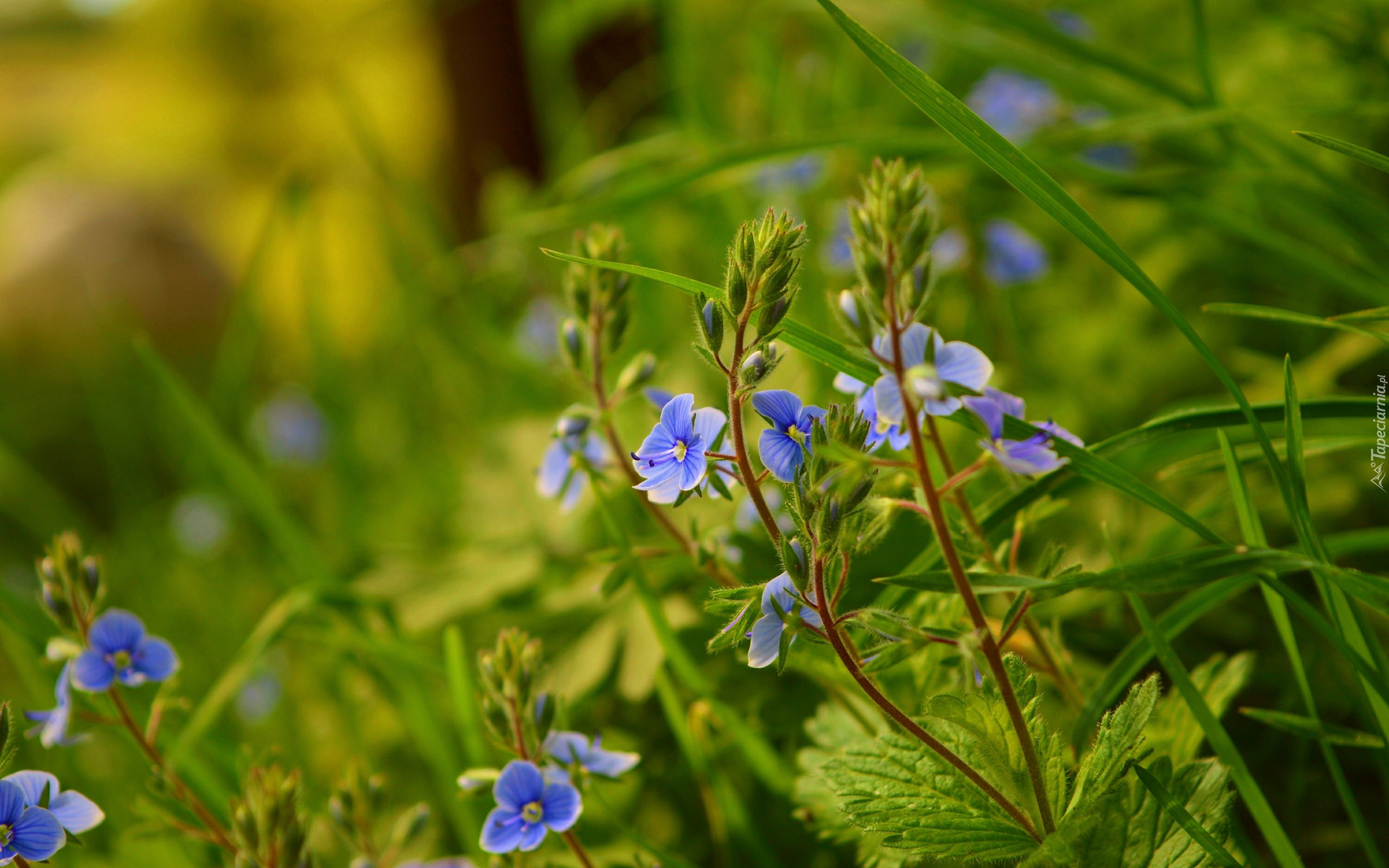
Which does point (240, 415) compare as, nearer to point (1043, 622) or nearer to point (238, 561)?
point (238, 561)

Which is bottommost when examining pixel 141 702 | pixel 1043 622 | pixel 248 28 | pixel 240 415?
pixel 1043 622

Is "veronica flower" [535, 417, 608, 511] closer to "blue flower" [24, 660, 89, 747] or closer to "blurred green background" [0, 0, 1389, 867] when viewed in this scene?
"blurred green background" [0, 0, 1389, 867]

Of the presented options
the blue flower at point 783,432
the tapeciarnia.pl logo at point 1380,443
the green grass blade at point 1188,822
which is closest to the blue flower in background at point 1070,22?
the tapeciarnia.pl logo at point 1380,443

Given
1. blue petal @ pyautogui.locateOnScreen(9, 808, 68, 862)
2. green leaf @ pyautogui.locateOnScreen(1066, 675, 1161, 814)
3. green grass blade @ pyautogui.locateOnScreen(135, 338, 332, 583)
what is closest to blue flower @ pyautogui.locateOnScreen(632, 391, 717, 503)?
green leaf @ pyautogui.locateOnScreen(1066, 675, 1161, 814)

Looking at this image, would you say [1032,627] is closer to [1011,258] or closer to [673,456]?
[673,456]

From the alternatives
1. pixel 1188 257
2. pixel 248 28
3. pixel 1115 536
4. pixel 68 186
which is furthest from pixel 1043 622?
pixel 248 28

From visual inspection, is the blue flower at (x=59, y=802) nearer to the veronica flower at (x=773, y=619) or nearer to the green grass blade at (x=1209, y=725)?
the veronica flower at (x=773, y=619)

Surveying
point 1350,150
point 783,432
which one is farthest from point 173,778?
point 1350,150
